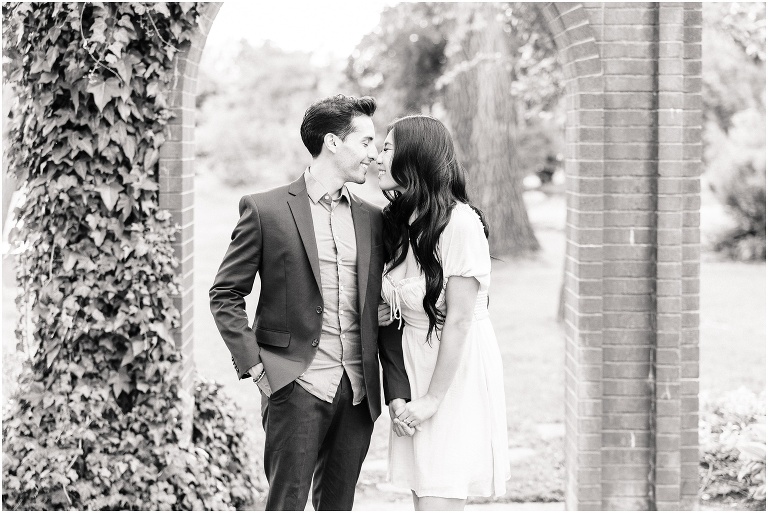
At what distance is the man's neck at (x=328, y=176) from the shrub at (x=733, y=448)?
3.24 m

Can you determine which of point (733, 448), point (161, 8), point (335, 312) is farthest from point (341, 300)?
point (733, 448)

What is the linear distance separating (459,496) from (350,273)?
0.88m

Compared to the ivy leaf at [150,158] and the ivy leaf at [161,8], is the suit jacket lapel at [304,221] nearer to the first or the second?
the ivy leaf at [150,158]

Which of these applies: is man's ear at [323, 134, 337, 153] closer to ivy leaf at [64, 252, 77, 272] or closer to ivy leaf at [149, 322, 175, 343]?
ivy leaf at [149, 322, 175, 343]

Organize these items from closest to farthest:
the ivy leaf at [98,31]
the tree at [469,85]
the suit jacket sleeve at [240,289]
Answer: the suit jacket sleeve at [240,289] < the ivy leaf at [98,31] < the tree at [469,85]

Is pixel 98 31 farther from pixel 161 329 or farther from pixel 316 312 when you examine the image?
pixel 316 312

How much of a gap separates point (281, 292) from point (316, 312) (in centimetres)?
14

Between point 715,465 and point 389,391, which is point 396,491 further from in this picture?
Result: point 389,391

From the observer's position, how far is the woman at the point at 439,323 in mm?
3055

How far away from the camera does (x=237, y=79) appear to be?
2655 cm

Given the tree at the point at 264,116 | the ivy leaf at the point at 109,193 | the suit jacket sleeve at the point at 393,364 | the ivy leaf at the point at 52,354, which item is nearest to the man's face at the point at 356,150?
the suit jacket sleeve at the point at 393,364

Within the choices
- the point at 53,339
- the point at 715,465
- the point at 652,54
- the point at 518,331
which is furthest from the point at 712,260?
the point at 53,339

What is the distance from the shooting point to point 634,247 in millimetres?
4344

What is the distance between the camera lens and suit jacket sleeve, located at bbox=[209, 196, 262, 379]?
3021 millimetres
